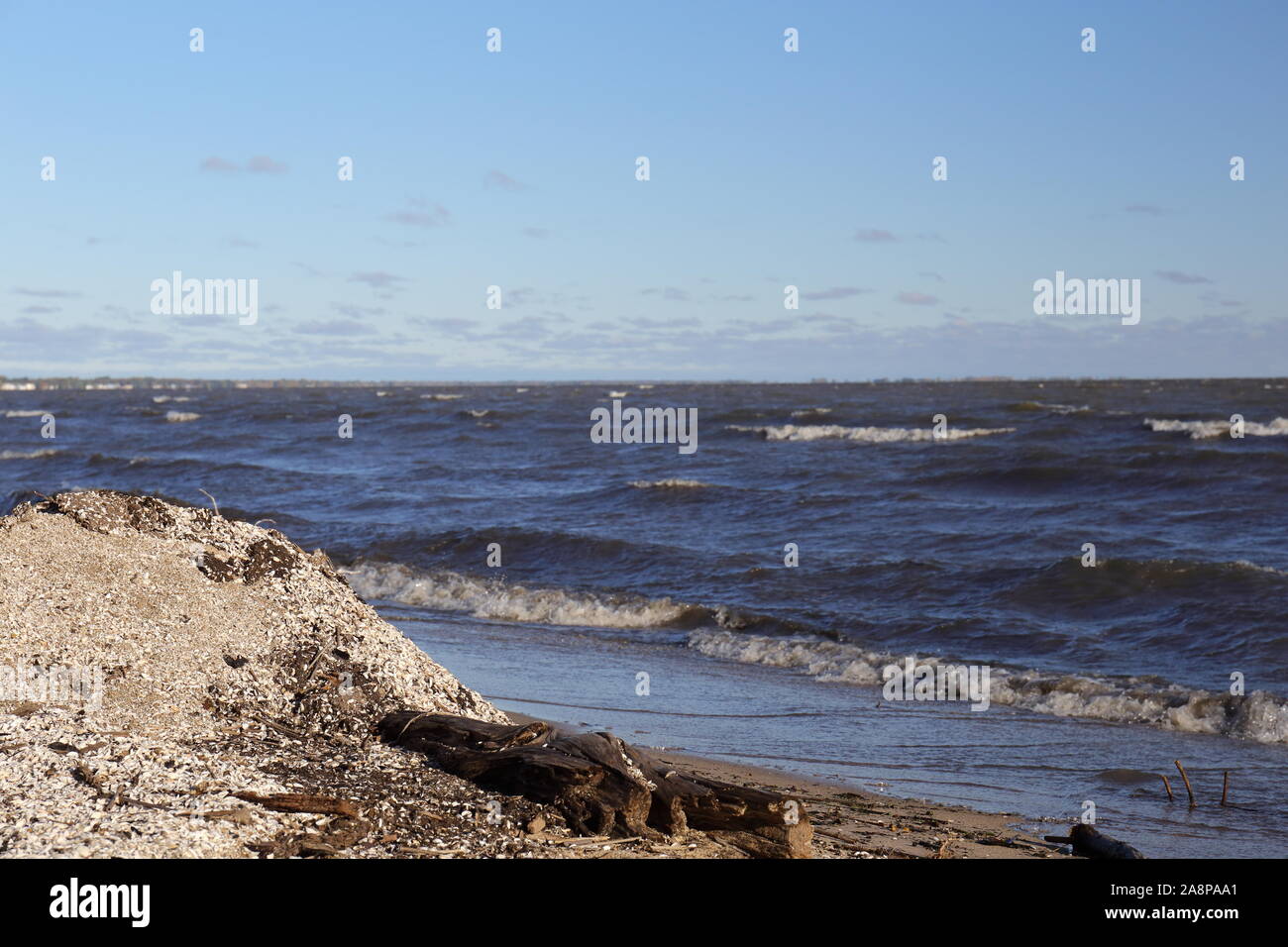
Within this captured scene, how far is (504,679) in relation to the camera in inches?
391

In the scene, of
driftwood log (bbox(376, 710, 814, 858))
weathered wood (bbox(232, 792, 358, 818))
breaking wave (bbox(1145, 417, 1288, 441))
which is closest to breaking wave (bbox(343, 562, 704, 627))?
driftwood log (bbox(376, 710, 814, 858))

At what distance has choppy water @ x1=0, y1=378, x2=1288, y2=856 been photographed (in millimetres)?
8023

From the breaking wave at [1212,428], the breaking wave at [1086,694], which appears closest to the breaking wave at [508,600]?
the breaking wave at [1086,694]

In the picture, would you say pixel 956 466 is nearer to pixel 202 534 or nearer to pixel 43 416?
pixel 202 534

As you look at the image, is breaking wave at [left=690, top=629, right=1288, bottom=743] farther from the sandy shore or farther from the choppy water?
the sandy shore

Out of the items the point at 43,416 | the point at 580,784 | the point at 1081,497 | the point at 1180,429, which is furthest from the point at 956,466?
the point at 43,416

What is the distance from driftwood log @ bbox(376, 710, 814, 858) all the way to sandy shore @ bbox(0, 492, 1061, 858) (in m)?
0.09

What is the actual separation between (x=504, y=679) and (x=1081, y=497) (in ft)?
49.1

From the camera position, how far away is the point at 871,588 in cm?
1401

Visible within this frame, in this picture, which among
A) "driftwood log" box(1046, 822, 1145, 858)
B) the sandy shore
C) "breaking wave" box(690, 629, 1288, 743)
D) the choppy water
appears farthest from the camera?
"breaking wave" box(690, 629, 1288, 743)

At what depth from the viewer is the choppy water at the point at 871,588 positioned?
316 inches

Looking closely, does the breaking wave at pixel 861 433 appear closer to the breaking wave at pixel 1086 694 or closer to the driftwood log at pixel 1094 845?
the breaking wave at pixel 1086 694

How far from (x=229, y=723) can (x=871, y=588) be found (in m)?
9.52

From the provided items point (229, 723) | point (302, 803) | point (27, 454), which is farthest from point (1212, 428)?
point (27, 454)
